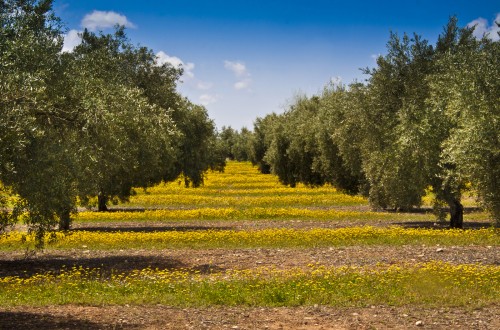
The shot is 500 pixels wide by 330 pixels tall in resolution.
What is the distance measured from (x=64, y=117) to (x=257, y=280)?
866 centimetres

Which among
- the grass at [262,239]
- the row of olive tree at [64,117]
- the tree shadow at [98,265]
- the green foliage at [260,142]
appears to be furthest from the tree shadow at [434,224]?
the green foliage at [260,142]

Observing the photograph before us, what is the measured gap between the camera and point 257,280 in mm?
18469

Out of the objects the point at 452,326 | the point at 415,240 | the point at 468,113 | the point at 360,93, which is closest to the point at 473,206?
the point at 360,93

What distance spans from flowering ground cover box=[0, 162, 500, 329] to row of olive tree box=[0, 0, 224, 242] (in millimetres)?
2425

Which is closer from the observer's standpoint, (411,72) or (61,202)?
(61,202)

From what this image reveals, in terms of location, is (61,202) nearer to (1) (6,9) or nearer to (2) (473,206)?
(1) (6,9)

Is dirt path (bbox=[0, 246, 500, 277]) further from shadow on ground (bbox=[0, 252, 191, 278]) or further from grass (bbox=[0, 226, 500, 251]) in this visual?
grass (bbox=[0, 226, 500, 251])

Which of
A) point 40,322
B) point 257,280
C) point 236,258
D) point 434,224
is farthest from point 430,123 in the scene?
point 40,322

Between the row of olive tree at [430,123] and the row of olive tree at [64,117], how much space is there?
14.4 m

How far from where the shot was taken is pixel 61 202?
18.1m

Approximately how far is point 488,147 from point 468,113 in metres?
2.31

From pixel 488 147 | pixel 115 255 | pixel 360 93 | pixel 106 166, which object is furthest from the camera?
pixel 360 93

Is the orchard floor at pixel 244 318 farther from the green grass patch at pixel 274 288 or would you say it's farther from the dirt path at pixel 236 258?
the dirt path at pixel 236 258

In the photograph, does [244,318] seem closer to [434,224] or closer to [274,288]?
[274,288]
